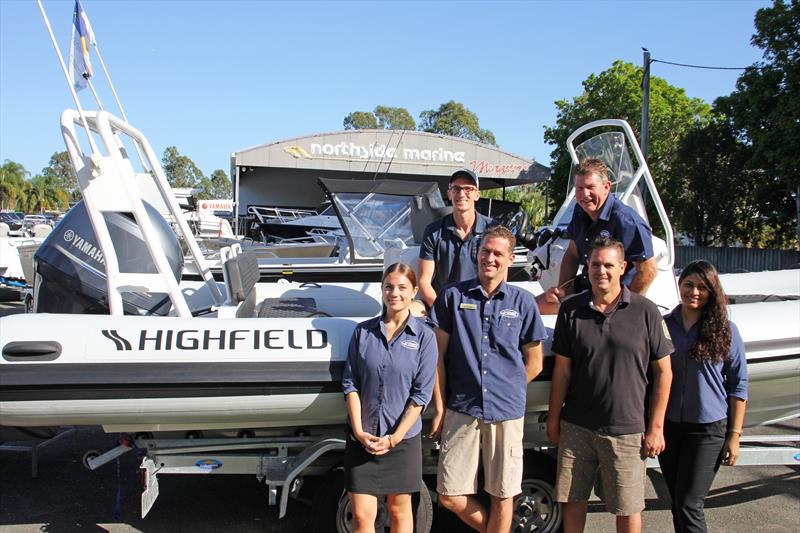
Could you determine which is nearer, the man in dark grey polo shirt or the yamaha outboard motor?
the man in dark grey polo shirt

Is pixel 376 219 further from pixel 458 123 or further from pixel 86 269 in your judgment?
pixel 458 123

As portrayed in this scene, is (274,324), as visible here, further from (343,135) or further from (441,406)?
(343,135)

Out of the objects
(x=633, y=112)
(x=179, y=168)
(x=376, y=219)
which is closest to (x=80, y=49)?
(x=376, y=219)

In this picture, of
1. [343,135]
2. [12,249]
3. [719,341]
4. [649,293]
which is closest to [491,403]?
[719,341]

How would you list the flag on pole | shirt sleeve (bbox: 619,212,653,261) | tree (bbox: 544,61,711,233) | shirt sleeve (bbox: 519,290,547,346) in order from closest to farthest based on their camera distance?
shirt sleeve (bbox: 519,290,547,346)
shirt sleeve (bbox: 619,212,653,261)
the flag on pole
tree (bbox: 544,61,711,233)

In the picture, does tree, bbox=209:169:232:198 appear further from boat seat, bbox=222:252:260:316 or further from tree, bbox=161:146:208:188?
boat seat, bbox=222:252:260:316

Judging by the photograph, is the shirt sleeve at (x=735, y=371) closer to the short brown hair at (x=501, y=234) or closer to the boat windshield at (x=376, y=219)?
the short brown hair at (x=501, y=234)

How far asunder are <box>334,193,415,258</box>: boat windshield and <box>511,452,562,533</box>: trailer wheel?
3928mm

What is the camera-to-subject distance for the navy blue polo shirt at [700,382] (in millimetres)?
2584

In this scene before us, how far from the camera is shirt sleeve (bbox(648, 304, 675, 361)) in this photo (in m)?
2.48

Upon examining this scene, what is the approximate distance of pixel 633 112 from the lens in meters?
21.9

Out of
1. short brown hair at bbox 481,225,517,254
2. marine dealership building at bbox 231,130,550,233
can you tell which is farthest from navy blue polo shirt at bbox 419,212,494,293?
marine dealership building at bbox 231,130,550,233

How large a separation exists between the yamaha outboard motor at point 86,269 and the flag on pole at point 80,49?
88 centimetres

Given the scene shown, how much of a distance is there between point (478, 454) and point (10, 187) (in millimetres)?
57837
